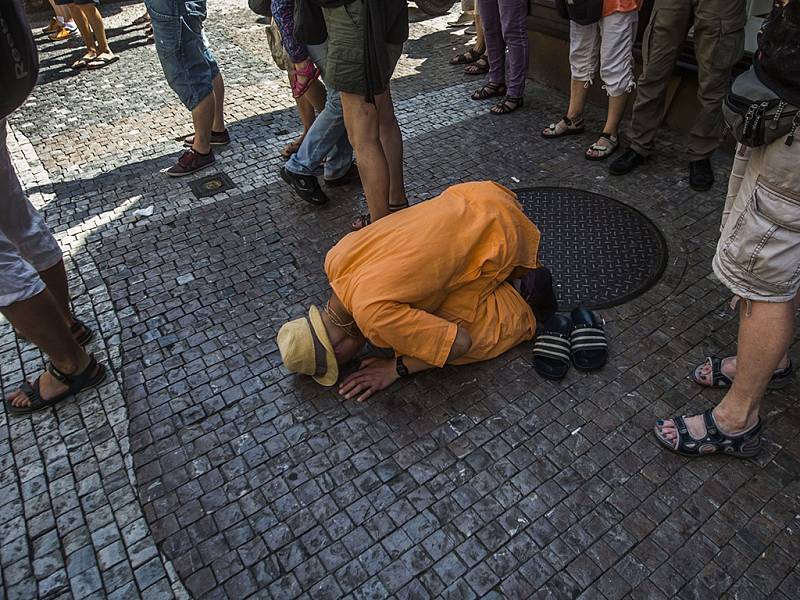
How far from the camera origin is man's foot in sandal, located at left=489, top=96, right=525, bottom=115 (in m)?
4.94

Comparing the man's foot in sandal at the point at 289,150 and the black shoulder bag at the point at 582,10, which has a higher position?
the black shoulder bag at the point at 582,10

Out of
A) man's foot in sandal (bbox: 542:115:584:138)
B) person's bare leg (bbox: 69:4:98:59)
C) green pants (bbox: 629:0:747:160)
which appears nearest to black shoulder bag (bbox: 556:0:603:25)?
green pants (bbox: 629:0:747:160)

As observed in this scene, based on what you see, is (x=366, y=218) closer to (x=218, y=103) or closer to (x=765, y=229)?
(x=218, y=103)

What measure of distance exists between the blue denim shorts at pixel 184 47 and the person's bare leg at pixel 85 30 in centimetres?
325

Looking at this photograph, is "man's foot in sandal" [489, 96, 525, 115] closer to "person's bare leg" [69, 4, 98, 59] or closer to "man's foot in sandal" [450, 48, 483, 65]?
"man's foot in sandal" [450, 48, 483, 65]

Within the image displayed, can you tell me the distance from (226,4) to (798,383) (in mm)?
8397

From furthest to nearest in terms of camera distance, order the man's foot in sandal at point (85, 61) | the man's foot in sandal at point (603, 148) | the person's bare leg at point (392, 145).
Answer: the man's foot in sandal at point (85, 61) → the man's foot in sandal at point (603, 148) → the person's bare leg at point (392, 145)

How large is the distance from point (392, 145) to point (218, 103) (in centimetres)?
191

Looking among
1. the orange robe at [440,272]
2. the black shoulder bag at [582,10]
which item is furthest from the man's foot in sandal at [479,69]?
the orange robe at [440,272]

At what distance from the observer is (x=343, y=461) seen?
2.40 m

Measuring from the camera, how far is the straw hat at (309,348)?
8.52ft

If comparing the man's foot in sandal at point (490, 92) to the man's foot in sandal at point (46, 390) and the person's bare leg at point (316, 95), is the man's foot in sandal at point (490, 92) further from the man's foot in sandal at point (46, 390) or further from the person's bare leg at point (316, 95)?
→ the man's foot in sandal at point (46, 390)

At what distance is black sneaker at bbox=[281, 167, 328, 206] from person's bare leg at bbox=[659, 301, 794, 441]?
8.32ft

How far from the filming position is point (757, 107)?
1883 mm
